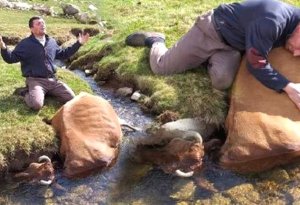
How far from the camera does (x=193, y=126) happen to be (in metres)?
10.9

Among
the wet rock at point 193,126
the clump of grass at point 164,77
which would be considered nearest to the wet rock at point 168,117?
the clump of grass at point 164,77

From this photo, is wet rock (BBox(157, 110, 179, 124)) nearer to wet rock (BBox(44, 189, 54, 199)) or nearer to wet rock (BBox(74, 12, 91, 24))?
wet rock (BBox(44, 189, 54, 199))

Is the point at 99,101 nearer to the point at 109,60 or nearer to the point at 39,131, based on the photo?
the point at 39,131

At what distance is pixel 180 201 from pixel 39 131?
10.2 feet

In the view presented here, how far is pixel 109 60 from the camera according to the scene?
14336mm

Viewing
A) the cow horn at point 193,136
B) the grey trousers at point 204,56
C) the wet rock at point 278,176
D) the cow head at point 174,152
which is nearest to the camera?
the wet rock at point 278,176

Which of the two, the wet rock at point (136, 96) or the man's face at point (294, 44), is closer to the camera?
the man's face at point (294, 44)

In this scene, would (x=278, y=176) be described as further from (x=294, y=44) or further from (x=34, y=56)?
(x=34, y=56)

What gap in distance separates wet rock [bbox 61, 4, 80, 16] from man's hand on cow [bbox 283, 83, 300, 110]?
1318 cm

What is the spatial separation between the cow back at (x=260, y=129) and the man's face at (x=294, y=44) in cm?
41

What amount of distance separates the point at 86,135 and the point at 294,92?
4241 mm

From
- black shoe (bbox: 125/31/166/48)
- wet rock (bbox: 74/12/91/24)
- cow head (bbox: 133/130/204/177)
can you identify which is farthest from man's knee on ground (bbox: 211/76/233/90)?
wet rock (bbox: 74/12/91/24)

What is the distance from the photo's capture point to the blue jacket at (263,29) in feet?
34.9

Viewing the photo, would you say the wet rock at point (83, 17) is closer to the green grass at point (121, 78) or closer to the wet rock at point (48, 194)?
the green grass at point (121, 78)
